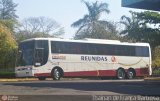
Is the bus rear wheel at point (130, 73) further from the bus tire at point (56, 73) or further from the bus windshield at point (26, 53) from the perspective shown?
the bus windshield at point (26, 53)

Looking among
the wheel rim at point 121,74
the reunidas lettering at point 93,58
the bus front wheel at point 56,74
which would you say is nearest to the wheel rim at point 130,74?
the wheel rim at point 121,74

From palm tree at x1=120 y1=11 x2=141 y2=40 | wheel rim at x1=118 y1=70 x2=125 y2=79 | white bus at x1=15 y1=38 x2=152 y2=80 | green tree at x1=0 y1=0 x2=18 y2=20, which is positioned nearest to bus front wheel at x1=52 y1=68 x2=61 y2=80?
white bus at x1=15 y1=38 x2=152 y2=80

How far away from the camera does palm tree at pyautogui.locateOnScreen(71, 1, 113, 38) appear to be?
5975 centimetres

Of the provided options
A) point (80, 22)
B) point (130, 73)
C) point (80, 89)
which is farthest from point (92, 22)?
point (80, 89)

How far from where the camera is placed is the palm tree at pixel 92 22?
59.8 meters

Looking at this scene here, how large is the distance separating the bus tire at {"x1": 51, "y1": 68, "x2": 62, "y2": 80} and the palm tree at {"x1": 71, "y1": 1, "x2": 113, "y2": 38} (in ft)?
96.7

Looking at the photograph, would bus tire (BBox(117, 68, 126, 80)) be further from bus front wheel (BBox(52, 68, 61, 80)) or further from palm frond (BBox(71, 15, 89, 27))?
palm frond (BBox(71, 15, 89, 27))

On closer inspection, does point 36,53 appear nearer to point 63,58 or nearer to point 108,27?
point 63,58

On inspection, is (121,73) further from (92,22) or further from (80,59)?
(92,22)

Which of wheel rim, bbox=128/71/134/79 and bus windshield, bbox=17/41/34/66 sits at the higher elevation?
bus windshield, bbox=17/41/34/66

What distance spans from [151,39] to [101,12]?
19.6 metres

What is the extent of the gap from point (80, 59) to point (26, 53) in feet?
15.3

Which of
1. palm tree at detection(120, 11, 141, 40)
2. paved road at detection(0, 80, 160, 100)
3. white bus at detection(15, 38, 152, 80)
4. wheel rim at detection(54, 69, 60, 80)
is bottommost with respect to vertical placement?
paved road at detection(0, 80, 160, 100)

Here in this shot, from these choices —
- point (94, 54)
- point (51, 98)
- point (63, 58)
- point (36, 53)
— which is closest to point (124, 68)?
point (94, 54)
